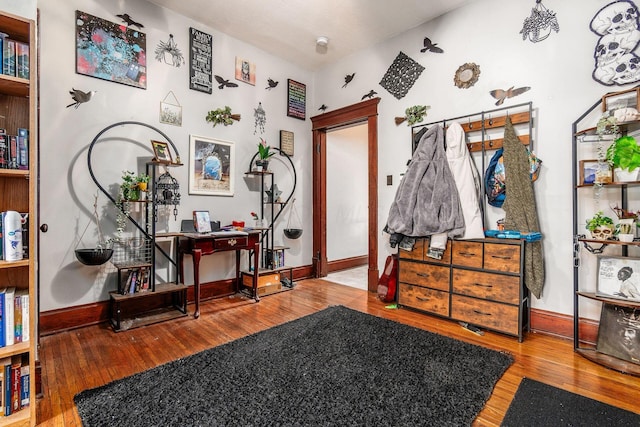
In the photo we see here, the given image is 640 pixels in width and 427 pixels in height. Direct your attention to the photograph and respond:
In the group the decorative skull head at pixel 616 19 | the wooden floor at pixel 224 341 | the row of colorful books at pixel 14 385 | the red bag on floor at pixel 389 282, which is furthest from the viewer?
the red bag on floor at pixel 389 282

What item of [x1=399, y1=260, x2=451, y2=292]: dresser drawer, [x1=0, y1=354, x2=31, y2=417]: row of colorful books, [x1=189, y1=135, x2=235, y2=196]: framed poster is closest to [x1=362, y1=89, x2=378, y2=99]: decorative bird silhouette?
[x1=189, y1=135, x2=235, y2=196]: framed poster

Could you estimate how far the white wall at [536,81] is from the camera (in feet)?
7.84

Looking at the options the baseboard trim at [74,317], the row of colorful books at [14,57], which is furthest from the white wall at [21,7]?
the baseboard trim at [74,317]

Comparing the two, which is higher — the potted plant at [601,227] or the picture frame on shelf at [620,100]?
the picture frame on shelf at [620,100]

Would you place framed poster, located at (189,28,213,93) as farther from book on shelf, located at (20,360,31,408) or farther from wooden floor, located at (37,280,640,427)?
book on shelf, located at (20,360,31,408)

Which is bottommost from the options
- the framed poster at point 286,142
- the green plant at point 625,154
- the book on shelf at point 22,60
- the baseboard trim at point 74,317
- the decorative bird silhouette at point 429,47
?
the baseboard trim at point 74,317

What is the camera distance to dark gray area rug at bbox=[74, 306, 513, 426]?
4.79ft

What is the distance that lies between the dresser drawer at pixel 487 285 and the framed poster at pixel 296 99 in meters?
2.86

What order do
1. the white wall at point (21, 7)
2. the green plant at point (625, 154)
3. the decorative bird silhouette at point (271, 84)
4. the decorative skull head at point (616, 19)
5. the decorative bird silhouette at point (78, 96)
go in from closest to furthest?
the white wall at point (21, 7), the green plant at point (625, 154), the decorative skull head at point (616, 19), the decorative bird silhouette at point (78, 96), the decorative bird silhouette at point (271, 84)

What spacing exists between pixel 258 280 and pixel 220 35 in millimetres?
2770

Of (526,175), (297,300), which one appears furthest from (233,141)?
(526,175)

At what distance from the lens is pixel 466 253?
8.68ft

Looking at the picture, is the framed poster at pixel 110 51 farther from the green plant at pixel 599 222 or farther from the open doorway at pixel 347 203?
the green plant at pixel 599 222

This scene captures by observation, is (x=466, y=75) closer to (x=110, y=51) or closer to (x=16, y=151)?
(x=110, y=51)
